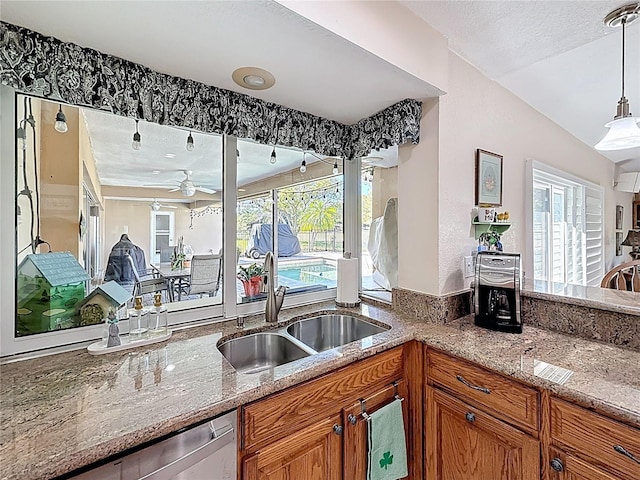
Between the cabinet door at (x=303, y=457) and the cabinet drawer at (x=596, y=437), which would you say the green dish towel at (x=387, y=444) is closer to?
the cabinet door at (x=303, y=457)

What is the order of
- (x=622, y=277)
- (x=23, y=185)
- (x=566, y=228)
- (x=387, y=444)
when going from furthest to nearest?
1. (x=566, y=228)
2. (x=622, y=277)
3. (x=387, y=444)
4. (x=23, y=185)

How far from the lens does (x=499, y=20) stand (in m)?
1.43

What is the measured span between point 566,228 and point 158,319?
3558 millimetres

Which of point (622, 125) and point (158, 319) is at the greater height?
point (622, 125)

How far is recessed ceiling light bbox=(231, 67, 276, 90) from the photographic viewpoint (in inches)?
53.9

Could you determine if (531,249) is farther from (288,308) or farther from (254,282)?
(254,282)

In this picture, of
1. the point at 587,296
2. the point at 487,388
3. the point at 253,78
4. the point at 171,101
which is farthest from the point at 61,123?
the point at 587,296

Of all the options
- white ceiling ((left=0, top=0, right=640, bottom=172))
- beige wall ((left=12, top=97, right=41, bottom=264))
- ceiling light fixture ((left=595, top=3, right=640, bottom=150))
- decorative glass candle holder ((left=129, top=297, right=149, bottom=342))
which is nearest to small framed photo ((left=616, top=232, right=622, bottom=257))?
white ceiling ((left=0, top=0, right=640, bottom=172))

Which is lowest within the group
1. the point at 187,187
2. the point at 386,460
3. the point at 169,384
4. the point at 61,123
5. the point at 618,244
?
the point at 386,460

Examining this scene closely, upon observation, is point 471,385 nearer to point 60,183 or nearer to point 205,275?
point 205,275

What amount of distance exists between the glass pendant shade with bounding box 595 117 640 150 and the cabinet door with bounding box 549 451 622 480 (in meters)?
1.61

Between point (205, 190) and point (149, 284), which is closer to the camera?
point (149, 284)

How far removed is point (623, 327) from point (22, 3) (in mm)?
2490

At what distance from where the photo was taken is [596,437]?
0.91 meters
